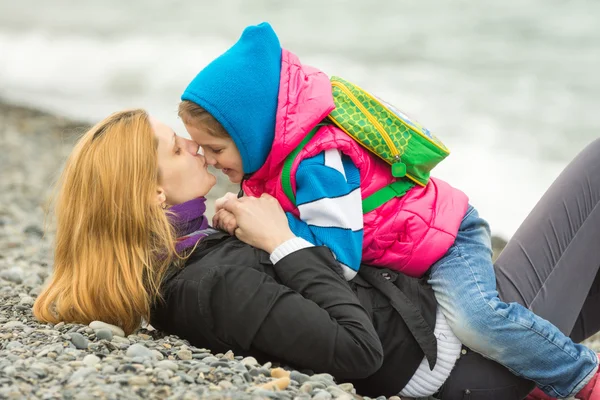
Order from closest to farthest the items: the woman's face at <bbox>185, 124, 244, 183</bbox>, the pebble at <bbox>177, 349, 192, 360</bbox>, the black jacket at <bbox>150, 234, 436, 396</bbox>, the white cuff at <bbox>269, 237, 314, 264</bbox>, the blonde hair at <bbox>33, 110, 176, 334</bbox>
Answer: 1. the black jacket at <bbox>150, 234, 436, 396</bbox>
2. the pebble at <bbox>177, 349, 192, 360</bbox>
3. the white cuff at <bbox>269, 237, 314, 264</bbox>
4. the blonde hair at <bbox>33, 110, 176, 334</bbox>
5. the woman's face at <bbox>185, 124, 244, 183</bbox>

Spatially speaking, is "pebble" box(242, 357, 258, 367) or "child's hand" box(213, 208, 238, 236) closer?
"pebble" box(242, 357, 258, 367)

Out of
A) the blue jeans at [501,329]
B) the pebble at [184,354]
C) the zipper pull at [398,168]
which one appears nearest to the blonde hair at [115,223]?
the pebble at [184,354]

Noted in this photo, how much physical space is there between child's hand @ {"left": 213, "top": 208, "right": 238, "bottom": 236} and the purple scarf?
0.06 m

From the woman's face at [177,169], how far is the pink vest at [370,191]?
0.30 metres

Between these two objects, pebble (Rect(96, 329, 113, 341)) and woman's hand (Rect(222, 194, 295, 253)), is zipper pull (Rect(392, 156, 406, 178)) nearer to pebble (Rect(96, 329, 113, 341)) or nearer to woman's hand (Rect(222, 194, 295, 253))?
woman's hand (Rect(222, 194, 295, 253))

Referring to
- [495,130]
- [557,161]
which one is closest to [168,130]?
[557,161]

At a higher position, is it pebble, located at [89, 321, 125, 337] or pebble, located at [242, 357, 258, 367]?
pebble, located at [242, 357, 258, 367]

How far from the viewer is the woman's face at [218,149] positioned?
3.96 meters

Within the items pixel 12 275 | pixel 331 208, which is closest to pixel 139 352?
pixel 331 208

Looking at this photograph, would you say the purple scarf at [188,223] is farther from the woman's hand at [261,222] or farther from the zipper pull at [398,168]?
the zipper pull at [398,168]

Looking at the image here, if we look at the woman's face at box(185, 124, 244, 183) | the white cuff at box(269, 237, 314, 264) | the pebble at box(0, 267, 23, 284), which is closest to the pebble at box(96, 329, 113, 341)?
the white cuff at box(269, 237, 314, 264)

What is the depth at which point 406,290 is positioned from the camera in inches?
153

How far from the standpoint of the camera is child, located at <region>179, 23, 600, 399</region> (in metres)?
3.72

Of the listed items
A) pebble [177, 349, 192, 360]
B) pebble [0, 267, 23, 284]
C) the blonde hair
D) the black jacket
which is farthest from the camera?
pebble [0, 267, 23, 284]
